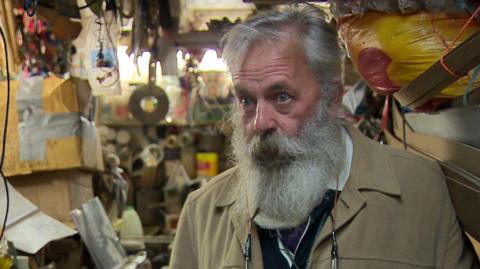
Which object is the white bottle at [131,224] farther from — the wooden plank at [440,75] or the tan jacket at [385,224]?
the wooden plank at [440,75]

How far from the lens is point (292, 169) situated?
5.14ft

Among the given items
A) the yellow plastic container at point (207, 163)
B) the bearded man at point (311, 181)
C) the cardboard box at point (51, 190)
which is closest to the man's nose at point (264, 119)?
the bearded man at point (311, 181)

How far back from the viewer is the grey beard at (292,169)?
153 cm

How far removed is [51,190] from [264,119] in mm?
1272

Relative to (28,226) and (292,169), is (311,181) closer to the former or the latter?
(292,169)

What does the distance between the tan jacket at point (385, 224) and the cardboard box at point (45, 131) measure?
3.19 ft

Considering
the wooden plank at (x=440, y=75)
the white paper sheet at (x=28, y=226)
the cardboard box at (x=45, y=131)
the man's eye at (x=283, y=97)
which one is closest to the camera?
the wooden plank at (x=440, y=75)

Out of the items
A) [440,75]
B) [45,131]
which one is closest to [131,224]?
[45,131]

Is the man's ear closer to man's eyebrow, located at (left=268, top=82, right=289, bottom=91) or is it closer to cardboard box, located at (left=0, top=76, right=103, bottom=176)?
man's eyebrow, located at (left=268, top=82, right=289, bottom=91)

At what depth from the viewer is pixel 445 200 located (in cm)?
149

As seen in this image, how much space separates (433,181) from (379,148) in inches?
7.1

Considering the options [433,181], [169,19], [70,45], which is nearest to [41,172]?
[70,45]

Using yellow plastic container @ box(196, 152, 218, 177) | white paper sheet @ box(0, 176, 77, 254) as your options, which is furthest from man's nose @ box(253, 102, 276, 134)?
yellow plastic container @ box(196, 152, 218, 177)

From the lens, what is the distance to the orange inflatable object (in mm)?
1446
